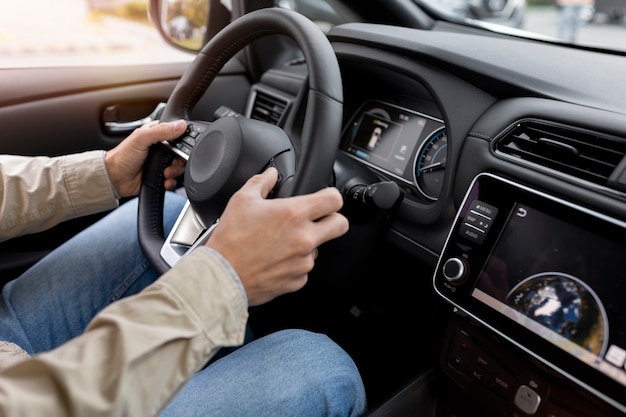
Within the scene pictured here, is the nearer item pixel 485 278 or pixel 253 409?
pixel 253 409

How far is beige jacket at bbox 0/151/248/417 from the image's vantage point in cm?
59

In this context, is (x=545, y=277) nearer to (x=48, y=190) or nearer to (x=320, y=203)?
(x=320, y=203)

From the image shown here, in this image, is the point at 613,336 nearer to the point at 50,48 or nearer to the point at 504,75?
the point at 504,75

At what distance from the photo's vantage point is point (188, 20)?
1.91 metres

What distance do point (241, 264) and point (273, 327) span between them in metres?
0.62

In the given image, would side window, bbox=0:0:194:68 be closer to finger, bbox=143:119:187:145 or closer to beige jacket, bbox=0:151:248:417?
finger, bbox=143:119:187:145

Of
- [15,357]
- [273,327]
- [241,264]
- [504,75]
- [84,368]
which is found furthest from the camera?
[273,327]

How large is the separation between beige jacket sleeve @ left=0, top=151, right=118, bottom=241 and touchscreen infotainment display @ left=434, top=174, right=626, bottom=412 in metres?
0.72

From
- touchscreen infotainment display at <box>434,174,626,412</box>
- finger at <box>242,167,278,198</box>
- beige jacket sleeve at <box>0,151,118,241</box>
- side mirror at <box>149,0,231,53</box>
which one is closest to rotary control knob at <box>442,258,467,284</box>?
touchscreen infotainment display at <box>434,174,626,412</box>

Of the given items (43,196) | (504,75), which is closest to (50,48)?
(43,196)

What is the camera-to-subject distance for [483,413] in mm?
945

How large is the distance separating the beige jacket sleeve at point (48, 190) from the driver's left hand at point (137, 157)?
0.03 m

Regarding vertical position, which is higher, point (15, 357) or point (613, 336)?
point (613, 336)

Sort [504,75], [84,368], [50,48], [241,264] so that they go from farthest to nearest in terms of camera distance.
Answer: [50,48], [504,75], [241,264], [84,368]
